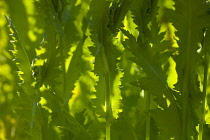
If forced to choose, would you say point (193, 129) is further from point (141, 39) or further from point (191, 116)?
point (141, 39)

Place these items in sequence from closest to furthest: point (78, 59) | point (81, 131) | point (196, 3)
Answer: point (196, 3)
point (81, 131)
point (78, 59)

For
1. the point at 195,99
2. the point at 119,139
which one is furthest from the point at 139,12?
the point at 119,139

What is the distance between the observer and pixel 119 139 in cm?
67

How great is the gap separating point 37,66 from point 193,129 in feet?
0.89

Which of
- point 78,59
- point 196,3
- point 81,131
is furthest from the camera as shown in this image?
point 78,59

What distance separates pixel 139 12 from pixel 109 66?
0.10 m

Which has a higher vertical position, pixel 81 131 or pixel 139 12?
pixel 139 12

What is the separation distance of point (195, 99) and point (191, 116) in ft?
0.10

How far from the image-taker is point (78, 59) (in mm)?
622

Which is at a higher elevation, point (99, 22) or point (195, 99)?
point (99, 22)

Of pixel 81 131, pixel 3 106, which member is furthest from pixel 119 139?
pixel 3 106

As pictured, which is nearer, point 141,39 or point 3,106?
point 141,39

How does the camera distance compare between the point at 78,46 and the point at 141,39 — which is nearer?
the point at 141,39

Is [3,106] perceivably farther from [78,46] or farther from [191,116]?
[191,116]
